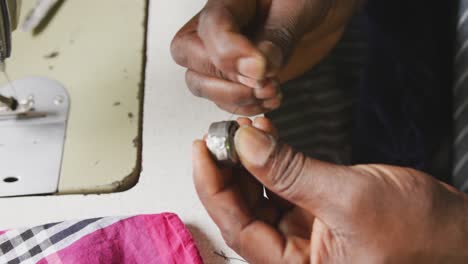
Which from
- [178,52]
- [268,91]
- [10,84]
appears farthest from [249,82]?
[10,84]

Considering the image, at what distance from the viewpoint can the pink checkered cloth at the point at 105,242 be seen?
60 cm

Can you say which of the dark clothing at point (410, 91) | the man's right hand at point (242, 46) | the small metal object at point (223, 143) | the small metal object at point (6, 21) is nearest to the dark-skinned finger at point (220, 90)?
the man's right hand at point (242, 46)

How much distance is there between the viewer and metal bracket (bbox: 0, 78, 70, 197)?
684 mm

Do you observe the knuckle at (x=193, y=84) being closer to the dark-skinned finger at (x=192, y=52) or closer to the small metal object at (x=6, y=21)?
the dark-skinned finger at (x=192, y=52)

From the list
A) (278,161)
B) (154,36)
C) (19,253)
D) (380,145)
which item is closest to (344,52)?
(380,145)

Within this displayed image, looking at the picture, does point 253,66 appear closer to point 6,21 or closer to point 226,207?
point 226,207

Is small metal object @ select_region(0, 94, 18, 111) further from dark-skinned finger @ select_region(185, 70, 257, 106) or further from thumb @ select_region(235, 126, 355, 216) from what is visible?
thumb @ select_region(235, 126, 355, 216)

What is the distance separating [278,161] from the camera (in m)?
0.52

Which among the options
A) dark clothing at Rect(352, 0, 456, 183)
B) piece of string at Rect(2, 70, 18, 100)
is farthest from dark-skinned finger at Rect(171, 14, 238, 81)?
dark clothing at Rect(352, 0, 456, 183)

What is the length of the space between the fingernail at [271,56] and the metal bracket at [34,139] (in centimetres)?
29

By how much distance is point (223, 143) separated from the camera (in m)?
0.56

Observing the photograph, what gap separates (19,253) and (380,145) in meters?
0.63

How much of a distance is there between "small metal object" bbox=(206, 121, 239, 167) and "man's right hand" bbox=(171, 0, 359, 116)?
78mm

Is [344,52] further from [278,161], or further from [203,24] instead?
[278,161]
